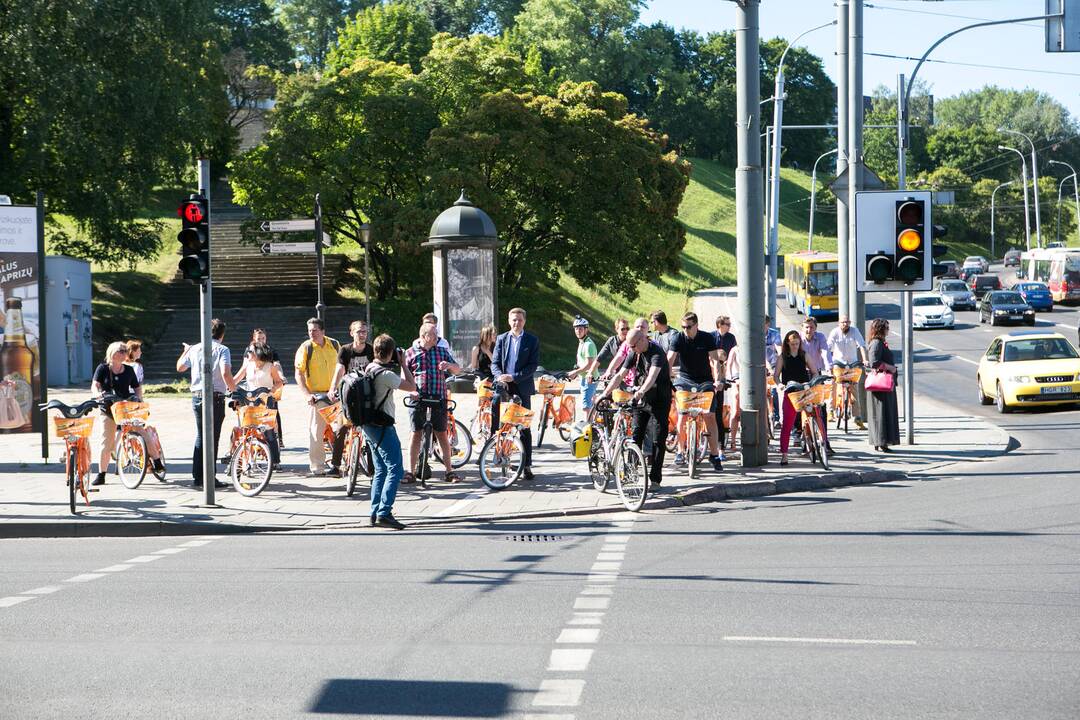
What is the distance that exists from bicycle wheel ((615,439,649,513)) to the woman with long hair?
17.5 ft

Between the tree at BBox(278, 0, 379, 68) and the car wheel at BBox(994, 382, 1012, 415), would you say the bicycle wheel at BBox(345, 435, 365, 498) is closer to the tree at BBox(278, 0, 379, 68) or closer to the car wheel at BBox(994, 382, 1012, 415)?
the car wheel at BBox(994, 382, 1012, 415)

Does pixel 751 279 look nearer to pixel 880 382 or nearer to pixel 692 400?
pixel 692 400

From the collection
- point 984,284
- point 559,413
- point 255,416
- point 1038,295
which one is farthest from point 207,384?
point 984,284

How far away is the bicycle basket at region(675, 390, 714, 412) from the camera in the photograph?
14.9 m

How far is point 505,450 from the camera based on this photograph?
1505 cm

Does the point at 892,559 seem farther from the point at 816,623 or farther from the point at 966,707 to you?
the point at 966,707

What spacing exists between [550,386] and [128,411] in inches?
221

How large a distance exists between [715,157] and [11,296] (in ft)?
345

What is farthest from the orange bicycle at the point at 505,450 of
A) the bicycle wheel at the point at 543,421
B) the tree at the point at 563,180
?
the tree at the point at 563,180

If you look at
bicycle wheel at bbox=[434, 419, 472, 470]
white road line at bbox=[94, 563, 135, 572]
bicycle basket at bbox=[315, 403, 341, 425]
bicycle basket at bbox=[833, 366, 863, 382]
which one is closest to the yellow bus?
bicycle basket at bbox=[833, 366, 863, 382]

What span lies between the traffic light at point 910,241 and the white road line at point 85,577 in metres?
11.0

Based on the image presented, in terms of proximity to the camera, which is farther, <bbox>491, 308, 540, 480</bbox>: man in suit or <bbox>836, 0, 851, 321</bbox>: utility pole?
<bbox>836, 0, 851, 321</bbox>: utility pole

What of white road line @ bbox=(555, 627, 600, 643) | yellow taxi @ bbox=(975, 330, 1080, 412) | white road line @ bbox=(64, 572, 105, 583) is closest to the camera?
white road line @ bbox=(555, 627, 600, 643)

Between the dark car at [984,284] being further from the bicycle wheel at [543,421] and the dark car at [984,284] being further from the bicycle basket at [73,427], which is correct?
the bicycle basket at [73,427]
